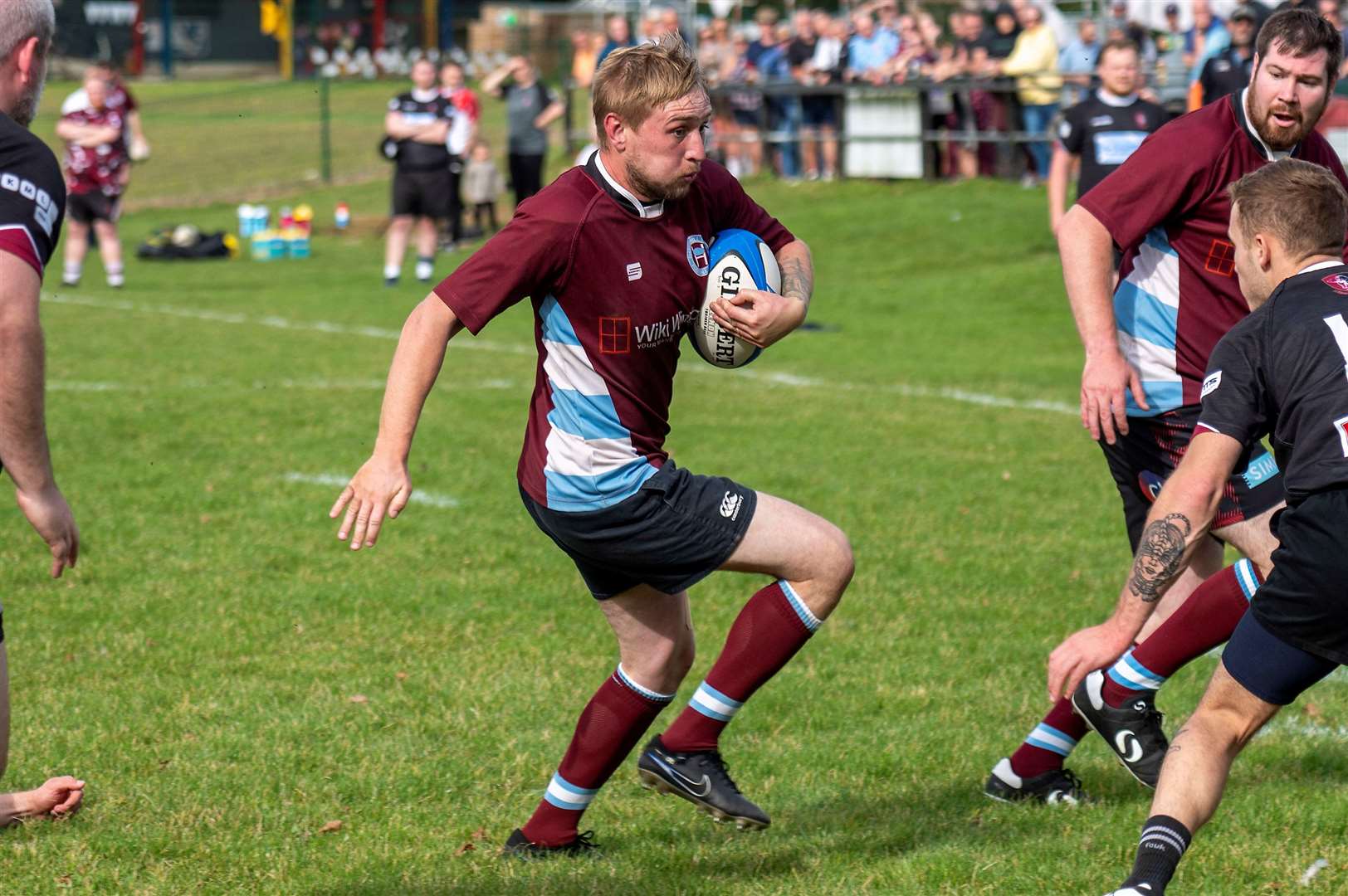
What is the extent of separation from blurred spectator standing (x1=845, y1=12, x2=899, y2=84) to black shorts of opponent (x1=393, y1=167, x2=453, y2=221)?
6.71 meters

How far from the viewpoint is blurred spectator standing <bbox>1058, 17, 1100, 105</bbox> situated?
2025cm

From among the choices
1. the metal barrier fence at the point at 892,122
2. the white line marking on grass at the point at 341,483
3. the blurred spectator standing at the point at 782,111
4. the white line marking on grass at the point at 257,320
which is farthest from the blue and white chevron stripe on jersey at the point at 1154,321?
the blurred spectator standing at the point at 782,111

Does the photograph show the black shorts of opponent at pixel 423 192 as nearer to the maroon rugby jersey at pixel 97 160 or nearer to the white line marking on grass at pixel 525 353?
the maroon rugby jersey at pixel 97 160

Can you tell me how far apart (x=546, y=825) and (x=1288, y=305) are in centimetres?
239

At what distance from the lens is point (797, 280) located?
182 inches

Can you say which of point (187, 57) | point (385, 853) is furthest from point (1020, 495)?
point (187, 57)

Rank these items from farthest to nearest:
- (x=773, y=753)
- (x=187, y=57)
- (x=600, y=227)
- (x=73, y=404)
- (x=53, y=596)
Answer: (x=187, y=57)
(x=73, y=404)
(x=53, y=596)
(x=773, y=753)
(x=600, y=227)

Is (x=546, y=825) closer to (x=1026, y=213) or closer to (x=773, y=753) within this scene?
(x=773, y=753)

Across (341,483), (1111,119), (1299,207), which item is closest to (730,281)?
(1299,207)

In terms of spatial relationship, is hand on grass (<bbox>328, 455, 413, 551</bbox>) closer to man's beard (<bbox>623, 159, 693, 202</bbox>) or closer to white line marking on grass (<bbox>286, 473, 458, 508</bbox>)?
man's beard (<bbox>623, 159, 693, 202</bbox>)

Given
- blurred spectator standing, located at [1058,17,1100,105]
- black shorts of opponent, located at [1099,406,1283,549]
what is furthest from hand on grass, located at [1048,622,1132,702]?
blurred spectator standing, located at [1058,17,1100,105]

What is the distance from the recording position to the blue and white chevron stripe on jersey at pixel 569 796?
184 inches

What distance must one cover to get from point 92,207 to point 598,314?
51.0ft

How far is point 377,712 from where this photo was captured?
19.5 feet
